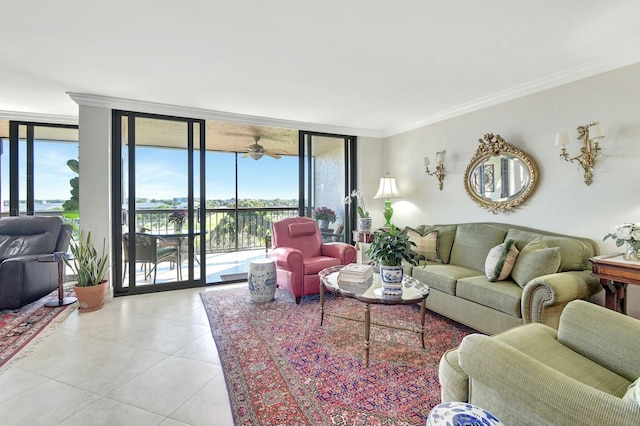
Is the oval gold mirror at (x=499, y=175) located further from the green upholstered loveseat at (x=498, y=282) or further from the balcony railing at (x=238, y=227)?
the balcony railing at (x=238, y=227)

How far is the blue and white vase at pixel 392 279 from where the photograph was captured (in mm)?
2453

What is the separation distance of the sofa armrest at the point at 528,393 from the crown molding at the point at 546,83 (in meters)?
2.93

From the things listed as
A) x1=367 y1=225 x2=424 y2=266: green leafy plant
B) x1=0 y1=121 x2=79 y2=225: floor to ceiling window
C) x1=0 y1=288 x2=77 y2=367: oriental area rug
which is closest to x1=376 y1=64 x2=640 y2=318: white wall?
x1=367 y1=225 x2=424 y2=266: green leafy plant

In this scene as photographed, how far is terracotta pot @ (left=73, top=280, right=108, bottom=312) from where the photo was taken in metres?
3.33

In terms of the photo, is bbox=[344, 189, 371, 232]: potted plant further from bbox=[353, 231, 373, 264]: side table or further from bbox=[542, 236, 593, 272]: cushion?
bbox=[542, 236, 593, 272]: cushion

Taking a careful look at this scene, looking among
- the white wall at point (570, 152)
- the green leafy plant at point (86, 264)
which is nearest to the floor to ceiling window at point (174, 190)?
the green leafy plant at point (86, 264)

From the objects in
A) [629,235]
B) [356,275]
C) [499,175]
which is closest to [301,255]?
[356,275]

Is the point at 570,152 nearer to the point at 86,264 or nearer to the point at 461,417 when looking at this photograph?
the point at 461,417

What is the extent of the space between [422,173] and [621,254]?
2.56 m

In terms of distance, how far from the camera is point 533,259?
2.66 m

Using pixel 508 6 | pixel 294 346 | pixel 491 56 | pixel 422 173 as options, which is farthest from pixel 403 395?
pixel 422 173

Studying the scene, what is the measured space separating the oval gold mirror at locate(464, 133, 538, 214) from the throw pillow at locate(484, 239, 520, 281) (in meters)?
0.85

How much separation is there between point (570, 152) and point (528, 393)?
2.85 meters

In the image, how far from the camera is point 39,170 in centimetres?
458
